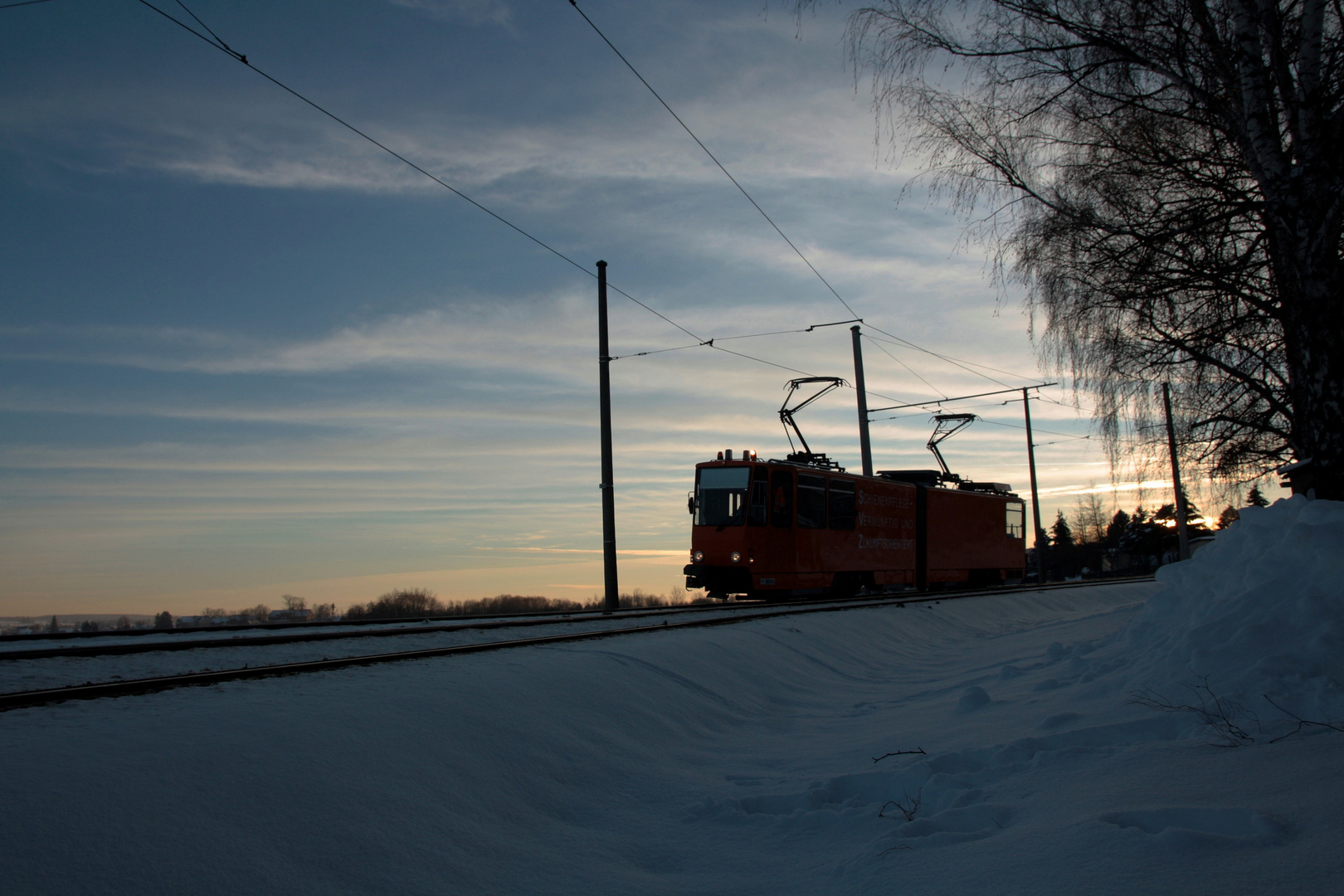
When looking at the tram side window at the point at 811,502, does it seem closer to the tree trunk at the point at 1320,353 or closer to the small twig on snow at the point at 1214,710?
the tree trunk at the point at 1320,353

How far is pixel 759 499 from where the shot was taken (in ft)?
56.6

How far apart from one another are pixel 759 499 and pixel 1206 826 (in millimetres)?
13886

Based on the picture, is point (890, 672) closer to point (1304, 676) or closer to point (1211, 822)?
point (1304, 676)

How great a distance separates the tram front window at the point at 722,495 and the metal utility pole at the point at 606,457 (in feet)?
5.99

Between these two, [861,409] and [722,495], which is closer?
[722,495]

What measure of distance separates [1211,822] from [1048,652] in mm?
5784

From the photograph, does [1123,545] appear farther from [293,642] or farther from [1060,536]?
[293,642]

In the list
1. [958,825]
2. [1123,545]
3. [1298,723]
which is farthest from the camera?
[1123,545]

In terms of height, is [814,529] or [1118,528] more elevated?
[1118,528]

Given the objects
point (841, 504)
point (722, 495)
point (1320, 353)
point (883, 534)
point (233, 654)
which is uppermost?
point (1320, 353)

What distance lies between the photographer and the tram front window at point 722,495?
17.3 m

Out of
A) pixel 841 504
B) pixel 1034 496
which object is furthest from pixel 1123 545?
pixel 841 504

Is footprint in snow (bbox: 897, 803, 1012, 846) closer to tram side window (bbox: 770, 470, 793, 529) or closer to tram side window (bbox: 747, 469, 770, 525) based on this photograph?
tram side window (bbox: 747, 469, 770, 525)

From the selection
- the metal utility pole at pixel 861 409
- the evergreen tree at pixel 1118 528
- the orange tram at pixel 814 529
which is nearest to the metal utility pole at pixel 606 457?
the orange tram at pixel 814 529
